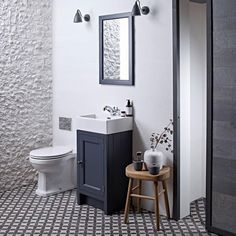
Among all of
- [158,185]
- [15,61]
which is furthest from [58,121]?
[158,185]

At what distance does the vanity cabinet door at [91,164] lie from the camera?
12.7 ft

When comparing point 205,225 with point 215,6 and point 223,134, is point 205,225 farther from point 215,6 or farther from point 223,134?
point 215,6

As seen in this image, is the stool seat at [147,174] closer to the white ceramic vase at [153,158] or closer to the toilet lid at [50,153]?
the white ceramic vase at [153,158]

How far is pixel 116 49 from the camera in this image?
412 centimetres

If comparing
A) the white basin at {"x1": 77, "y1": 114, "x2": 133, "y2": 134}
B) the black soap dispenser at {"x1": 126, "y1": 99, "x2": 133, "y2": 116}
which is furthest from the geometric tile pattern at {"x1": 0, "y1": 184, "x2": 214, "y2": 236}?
the black soap dispenser at {"x1": 126, "y1": 99, "x2": 133, "y2": 116}

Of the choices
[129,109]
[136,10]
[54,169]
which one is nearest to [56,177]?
[54,169]

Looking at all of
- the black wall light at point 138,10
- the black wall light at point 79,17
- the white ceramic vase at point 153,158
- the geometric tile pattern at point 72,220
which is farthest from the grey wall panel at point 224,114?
the black wall light at point 79,17

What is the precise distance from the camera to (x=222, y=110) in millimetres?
3207

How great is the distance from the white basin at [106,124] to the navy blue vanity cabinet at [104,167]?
0.12 feet

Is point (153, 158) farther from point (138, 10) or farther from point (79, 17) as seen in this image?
point (79, 17)

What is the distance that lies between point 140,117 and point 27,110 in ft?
4.77

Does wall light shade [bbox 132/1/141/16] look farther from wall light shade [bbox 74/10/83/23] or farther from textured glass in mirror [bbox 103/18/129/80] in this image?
wall light shade [bbox 74/10/83/23]

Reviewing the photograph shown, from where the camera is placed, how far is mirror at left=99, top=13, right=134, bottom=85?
398cm

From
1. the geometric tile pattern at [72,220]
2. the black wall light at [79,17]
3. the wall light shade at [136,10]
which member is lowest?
the geometric tile pattern at [72,220]
